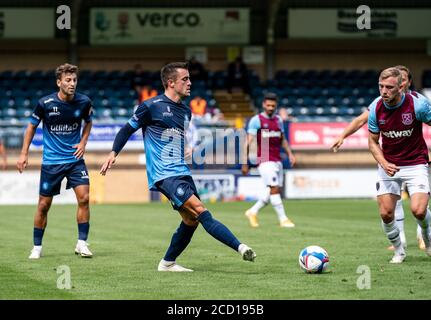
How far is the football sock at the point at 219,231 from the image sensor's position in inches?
384

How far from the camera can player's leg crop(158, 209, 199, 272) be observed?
33.6 feet

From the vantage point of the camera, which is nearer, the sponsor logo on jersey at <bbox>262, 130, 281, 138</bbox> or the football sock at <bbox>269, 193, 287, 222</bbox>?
the football sock at <bbox>269, 193, 287, 222</bbox>

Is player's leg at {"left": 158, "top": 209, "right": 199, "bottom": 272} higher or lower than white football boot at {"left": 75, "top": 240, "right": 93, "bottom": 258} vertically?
higher

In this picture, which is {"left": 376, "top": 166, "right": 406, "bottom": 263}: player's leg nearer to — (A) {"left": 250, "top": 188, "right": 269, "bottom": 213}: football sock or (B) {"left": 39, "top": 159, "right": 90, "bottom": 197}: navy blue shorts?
(B) {"left": 39, "top": 159, "right": 90, "bottom": 197}: navy blue shorts

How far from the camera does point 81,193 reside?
12000 millimetres

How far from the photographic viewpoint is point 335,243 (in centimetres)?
1384

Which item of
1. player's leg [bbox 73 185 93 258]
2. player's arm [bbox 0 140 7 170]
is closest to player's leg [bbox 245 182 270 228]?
player's leg [bbox 73 185 93 258]

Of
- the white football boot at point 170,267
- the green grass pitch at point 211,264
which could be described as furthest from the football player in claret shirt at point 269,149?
the white football boot at point 170,267

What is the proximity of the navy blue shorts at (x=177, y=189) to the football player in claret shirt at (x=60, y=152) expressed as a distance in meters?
2.18

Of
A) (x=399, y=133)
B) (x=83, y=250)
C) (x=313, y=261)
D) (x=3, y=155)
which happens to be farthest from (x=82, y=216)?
(x=3, y=155)

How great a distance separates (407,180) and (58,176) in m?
4.30

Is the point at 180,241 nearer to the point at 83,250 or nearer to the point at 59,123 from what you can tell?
the point at 83,250

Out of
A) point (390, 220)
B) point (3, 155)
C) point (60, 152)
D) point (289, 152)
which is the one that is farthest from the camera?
point (3, 155)

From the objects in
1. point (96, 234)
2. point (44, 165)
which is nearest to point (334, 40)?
point (96, 234)
